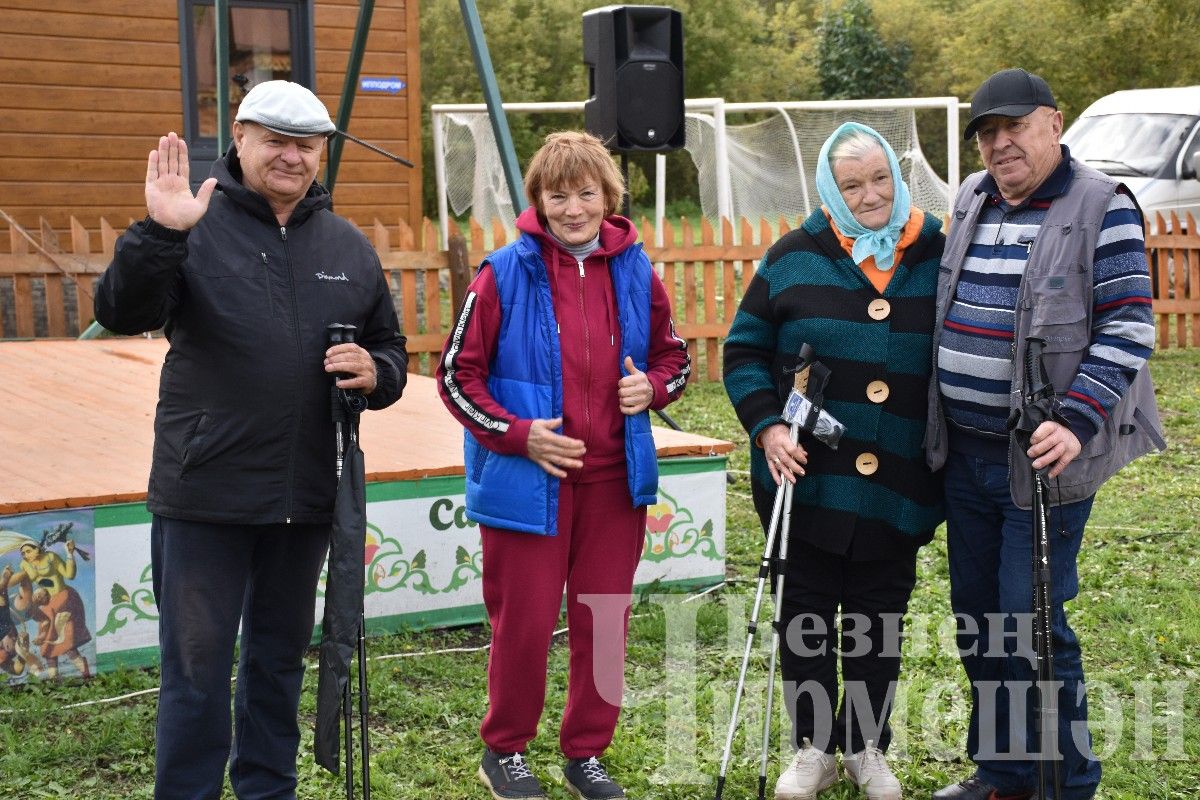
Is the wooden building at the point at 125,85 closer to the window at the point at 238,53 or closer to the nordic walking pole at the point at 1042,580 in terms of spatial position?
the window at the point at 238,53

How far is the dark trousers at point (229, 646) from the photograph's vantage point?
306cm

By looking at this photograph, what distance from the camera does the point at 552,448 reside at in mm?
3383

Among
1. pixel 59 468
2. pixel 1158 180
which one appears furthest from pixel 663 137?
pixel 1158 180

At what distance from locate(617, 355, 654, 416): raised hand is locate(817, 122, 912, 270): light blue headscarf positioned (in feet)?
2.06

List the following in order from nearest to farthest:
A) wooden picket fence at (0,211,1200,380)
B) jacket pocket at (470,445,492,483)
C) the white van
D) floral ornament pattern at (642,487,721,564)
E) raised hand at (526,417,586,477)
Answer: raised hand at (526,417,586,477)
jacket pocket at (470,445,492,483)
floral ornament pattern at (642,487,721,564)
wooden picket fence at (0,211,1200,380)
the white van

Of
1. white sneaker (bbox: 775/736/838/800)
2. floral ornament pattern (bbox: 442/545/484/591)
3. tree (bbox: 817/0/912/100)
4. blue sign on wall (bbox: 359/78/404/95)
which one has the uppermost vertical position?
tree (bbox: 817/0/912/100)

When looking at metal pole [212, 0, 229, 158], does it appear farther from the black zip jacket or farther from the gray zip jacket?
the gray zip jacket

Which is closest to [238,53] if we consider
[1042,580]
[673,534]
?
[673,534]

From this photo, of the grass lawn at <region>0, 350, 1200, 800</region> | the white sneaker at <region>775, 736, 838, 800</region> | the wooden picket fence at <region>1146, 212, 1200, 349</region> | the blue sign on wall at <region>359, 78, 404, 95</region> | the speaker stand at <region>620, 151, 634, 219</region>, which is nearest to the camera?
the white sneaker at <region>775, 736, 838, 800</region>

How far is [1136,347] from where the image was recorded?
126 inches

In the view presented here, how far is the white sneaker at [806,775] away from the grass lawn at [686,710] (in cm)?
6

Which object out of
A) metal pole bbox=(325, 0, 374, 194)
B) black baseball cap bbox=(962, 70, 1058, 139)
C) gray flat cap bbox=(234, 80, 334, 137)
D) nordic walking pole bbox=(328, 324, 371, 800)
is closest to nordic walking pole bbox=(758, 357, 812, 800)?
black baseball cap bbox=(962, 70, 1058, 139)

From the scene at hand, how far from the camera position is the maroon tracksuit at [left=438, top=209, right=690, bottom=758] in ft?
11.4

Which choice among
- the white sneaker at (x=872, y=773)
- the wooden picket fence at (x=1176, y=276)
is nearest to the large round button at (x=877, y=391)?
the white sneaker at (x=872, y=773)
